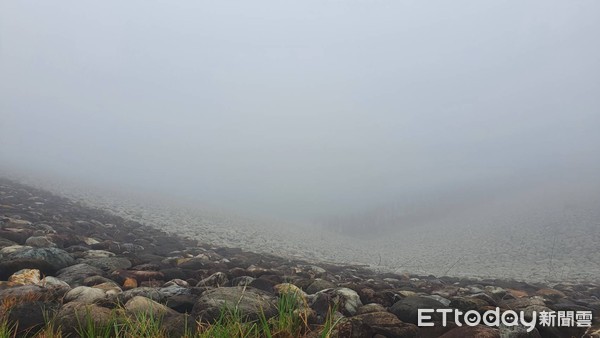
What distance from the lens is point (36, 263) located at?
5.60 metres

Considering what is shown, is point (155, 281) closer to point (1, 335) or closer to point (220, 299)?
point (220, 299)

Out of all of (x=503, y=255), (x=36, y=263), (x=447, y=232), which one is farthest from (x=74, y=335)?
(x=447, y=232)

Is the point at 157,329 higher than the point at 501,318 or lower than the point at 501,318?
higher

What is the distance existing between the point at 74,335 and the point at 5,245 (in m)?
5.50

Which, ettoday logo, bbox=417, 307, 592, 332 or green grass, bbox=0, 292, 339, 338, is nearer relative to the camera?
green grass, bbox=0, 292, 339, 338

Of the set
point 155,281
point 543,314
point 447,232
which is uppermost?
point 543,314

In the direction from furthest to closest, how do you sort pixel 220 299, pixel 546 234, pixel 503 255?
pixel 546 234 < pixel 503 255 < pixel 220 299

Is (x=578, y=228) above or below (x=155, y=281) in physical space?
below

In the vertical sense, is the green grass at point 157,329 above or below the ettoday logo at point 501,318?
above

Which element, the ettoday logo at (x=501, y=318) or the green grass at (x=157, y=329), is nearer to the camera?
the green grass at (x=157, y=329)

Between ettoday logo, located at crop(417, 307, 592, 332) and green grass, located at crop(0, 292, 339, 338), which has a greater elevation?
green grass, located at crop(0, 292, 339, 338)

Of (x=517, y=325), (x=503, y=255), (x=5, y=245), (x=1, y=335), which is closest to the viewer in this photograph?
(x=1, y=335)

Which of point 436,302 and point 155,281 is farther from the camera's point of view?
point 155,281

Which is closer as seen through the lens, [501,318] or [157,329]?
[157,329]
